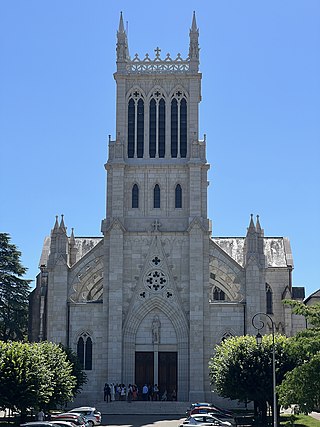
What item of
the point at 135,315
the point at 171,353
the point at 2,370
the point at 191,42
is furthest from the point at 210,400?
the point at 191,42

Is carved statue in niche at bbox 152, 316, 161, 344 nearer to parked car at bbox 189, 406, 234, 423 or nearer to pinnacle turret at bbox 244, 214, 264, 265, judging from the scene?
pinnacle turret at bbox 244, 214, 264, 265

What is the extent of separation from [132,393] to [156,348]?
435 centimetres

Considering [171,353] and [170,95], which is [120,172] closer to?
[170,95]

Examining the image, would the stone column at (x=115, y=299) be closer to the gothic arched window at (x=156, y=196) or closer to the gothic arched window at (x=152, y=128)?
the gothic arched window at (x=156, y=196)

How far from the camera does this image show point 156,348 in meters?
62.2

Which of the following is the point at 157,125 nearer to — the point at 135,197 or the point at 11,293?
the point at 135,197

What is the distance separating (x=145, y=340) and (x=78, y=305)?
6.25m

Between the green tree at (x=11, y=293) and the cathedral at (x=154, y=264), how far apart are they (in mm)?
8994

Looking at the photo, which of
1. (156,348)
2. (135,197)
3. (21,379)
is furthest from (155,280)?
(21,379)

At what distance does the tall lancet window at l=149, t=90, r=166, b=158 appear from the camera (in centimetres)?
6606

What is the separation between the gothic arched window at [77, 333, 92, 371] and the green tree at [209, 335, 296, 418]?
15498 millimetres

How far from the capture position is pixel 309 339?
3619 centimetres

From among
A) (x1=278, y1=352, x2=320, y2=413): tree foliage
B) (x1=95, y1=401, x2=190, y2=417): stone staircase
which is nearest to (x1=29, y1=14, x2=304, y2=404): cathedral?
(x1=95, y1=401, x2=190, y2=417): stone staircase

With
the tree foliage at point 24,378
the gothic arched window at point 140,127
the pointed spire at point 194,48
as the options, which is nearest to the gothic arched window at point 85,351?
the tree foliage at point 24,378
